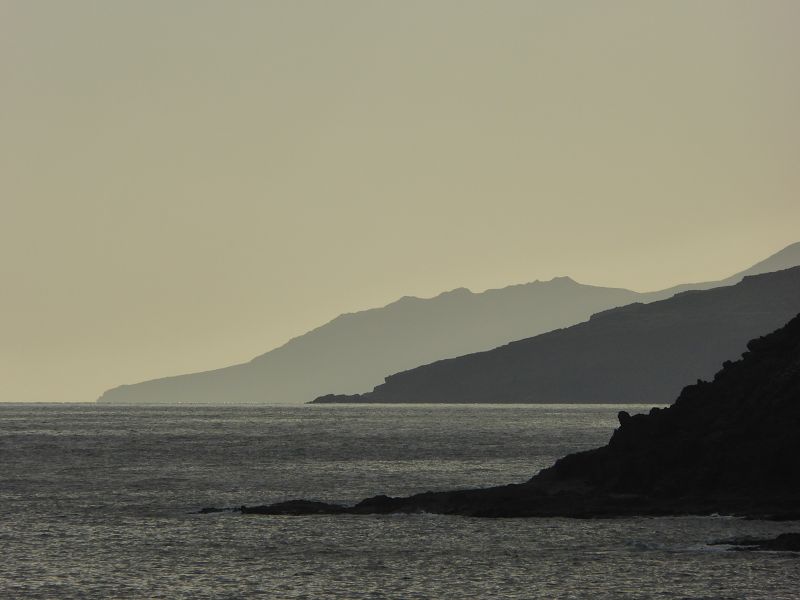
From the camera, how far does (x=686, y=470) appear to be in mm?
77875

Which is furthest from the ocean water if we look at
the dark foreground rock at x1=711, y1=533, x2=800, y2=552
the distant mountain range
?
the distant mountain range

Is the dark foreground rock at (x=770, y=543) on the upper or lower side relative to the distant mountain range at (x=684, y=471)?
lower

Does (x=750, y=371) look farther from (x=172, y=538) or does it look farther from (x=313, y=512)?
(x=172, y=538)

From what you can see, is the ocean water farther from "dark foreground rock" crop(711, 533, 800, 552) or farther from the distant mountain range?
→ the distant mountain range

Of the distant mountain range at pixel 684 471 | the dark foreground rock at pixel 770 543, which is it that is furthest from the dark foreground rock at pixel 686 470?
the dark foreground rock at pixel 770 543

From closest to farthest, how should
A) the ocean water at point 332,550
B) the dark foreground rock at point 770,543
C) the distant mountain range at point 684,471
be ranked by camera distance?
the ocean water at point 332,550 < the dark foreground rock at point 770,543 < the distant mountain range at point 684,471

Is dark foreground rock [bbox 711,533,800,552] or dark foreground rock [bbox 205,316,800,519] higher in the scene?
dark foreground rock [bbox 205,316,800,519]

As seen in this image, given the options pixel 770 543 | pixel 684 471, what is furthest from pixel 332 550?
pixel 684 471

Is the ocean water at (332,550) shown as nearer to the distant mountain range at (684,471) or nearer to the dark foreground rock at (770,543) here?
the dark foreground rock at (770,543)

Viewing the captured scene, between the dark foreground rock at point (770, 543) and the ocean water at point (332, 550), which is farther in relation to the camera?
the dark foreground rock at point (770, 543)

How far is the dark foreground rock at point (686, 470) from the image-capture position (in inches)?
2869

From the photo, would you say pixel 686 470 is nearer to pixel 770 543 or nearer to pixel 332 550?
pixel 770 543

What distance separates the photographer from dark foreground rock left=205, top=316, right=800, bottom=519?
72875 millimetres

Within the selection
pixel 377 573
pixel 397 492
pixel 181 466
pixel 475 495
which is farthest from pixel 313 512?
pixel 181 466
